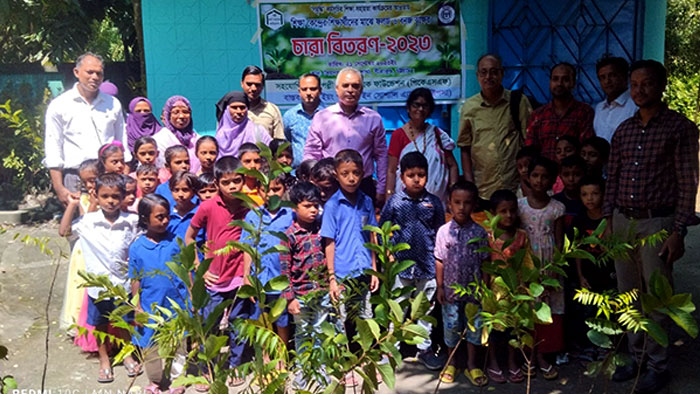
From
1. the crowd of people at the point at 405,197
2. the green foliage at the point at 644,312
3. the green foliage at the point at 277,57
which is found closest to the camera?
the green foliage at the point at 644,312

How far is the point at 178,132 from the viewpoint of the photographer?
4938 mm

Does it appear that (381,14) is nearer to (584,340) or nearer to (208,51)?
(208,51)

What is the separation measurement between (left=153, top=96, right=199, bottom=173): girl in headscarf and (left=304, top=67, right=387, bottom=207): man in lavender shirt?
0.91 m

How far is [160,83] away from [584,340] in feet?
14.8

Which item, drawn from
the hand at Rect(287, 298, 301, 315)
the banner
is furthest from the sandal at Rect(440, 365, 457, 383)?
the banner

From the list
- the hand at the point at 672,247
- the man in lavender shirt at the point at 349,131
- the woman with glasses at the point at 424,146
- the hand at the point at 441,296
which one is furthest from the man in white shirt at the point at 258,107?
the hand at the point at 672,247

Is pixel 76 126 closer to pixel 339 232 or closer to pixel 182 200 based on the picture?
pixel 182 200

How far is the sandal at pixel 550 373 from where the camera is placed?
151 inches

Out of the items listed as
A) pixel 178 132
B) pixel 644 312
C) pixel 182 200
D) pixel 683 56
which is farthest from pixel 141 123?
pixel 683 56

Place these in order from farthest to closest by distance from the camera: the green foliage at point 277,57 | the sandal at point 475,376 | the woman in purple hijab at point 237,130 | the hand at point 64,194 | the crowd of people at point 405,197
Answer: the green foliage at point 277,57 < the woman in purple hijab at point 237,130 < the hand at point 64,194 < the sandal at point 475,376 < the crowd of people at point 405,197

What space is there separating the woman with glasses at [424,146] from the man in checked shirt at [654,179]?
3.86 feet

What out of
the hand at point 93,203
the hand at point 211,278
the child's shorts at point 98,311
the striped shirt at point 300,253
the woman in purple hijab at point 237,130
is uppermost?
the woman in purple hijab at point 237,130

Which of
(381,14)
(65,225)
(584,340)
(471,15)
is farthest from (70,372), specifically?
(471,15)

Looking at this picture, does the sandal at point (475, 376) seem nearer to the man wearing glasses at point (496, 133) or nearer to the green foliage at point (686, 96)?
the man wearing glasses at point (496, 133)
